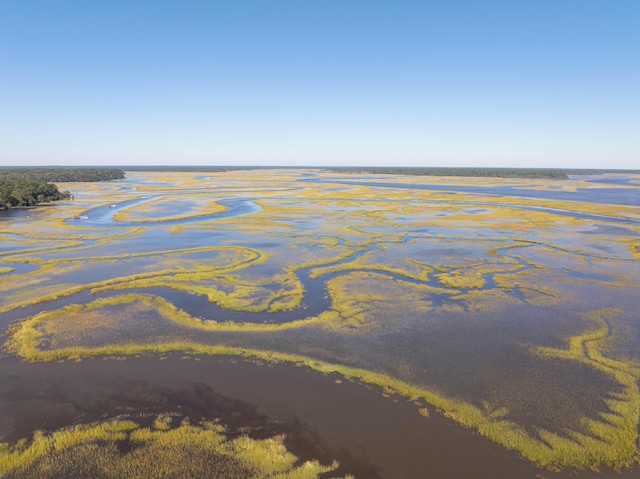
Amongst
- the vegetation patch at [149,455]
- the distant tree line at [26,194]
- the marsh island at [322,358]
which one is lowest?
the vegetation patch at [149,455]

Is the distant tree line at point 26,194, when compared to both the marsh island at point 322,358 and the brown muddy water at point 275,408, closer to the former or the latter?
the marsh island at point 322,358

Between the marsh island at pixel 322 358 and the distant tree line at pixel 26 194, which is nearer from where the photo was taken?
the marsh island at pixel 322 358

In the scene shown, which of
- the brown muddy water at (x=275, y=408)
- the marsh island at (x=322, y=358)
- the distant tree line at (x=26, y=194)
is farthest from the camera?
the distant tree line at (x=26, y=194)

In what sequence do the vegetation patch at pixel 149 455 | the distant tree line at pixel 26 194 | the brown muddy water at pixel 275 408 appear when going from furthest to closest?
the distant tree line at pixel 26 194
the brown muddy water at pixel 275 408
the vegetation patch at pixel 149 455

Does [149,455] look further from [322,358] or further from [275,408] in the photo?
[322,358]

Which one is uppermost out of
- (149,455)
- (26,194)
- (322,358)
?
(26,194)

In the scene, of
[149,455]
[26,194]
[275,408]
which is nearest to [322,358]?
[275,408]

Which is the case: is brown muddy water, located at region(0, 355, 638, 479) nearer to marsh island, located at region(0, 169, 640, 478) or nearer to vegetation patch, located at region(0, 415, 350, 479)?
marsh island, located at region(0, 169, 640, 478)

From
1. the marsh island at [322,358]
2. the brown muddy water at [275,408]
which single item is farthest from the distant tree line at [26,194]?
the brown muddy water at [275,408]
